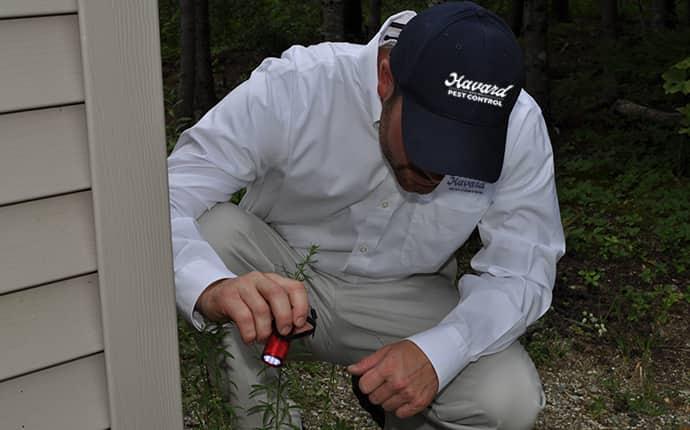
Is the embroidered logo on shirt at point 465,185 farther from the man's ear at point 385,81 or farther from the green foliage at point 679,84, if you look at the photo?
the green foliage at point 679,84

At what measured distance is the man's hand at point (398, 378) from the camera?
266 centimetres

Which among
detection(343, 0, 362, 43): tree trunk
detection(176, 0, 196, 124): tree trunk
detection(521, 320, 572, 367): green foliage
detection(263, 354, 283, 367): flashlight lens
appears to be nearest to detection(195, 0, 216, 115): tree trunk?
detection(176, 0, 196, 124): tree trunk

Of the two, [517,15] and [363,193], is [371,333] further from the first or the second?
[517,15]

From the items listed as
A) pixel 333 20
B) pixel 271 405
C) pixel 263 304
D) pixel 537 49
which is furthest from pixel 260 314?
pixel 537 49

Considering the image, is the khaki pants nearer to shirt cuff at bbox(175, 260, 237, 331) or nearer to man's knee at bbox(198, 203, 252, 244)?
man's knee at bbox(198, 203, 252, 244)

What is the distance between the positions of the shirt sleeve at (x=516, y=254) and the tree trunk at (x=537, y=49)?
15.9 feet

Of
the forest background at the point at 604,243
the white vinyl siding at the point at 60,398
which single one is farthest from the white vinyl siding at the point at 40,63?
the forest background at the point at 604,243

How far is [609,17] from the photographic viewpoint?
30.0 feet

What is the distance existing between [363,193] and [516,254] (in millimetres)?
512

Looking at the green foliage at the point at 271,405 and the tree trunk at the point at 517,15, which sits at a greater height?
the green foliage at the point at 271,405

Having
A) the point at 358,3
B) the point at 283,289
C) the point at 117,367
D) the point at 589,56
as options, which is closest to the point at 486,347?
the point at 283,289

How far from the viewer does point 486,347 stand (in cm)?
293

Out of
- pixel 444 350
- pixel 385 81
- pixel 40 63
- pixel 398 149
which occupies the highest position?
pixel 40 63

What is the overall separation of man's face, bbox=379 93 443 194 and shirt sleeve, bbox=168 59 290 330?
1.20ft
